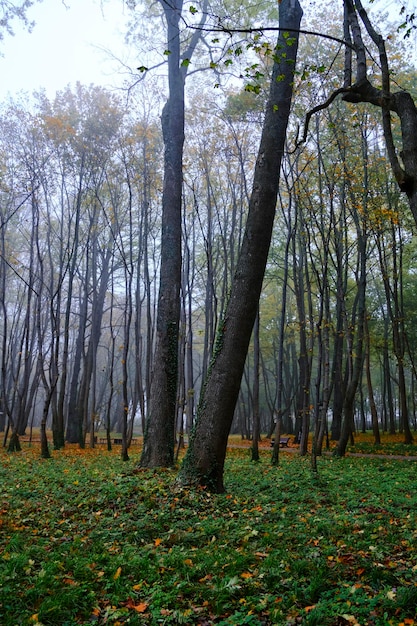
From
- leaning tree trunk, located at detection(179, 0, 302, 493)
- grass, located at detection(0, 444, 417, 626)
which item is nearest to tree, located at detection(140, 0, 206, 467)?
grass, located at detection(0, 444, 417, 626)

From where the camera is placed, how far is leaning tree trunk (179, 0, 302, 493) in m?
5.95

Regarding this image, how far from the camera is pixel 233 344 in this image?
19.7ft

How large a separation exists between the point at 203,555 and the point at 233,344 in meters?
2.84

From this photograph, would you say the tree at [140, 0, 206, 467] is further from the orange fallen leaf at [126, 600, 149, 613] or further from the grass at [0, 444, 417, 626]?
the orange fallen leaf at [126, 600, 149, 613]

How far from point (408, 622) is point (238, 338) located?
3.82m

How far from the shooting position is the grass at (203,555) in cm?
286

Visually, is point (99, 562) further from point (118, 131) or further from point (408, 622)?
point (118, 131)

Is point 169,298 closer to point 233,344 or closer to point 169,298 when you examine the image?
point 169,298

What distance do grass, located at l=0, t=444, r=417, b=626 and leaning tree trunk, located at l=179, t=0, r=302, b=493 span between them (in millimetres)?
439

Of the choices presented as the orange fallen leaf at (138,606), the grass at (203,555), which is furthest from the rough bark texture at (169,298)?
the orange fallen leaf at (138,606)

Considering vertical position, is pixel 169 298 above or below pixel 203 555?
above

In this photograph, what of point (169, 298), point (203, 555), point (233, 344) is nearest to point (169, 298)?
point (169, 298)

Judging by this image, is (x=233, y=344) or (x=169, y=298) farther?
(x=169, y=298)

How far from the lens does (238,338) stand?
237 inches
